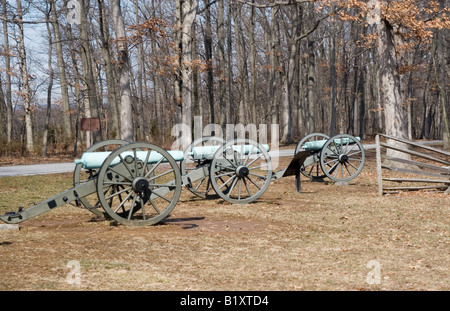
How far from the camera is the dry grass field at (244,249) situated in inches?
217

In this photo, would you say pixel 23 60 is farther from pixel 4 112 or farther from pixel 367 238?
pixel 367 238

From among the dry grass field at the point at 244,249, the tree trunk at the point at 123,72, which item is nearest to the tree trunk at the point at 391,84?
the dry grass field at the point at 244,249

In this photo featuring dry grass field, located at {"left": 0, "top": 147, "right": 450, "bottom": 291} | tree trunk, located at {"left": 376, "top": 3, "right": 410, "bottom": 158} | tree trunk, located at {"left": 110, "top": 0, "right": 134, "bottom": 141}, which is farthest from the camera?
tree trunk, located at {"left": 376, "top": 3, "right": 410, "bottom": 158}

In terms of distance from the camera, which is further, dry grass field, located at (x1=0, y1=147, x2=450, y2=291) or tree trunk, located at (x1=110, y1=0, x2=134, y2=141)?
tree trunk, located at (x1=110, y1=0, x2=134, y2=141)

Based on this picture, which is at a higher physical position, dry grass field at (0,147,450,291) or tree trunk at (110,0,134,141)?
tree trunk at (110,0,134,141)

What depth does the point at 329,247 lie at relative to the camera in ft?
23.8

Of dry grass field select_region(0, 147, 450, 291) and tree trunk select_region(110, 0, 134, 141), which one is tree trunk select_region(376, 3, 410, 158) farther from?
tree trunk select_region(110, 0, 134, 141)

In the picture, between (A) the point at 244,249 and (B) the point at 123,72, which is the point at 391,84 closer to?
(B) the point at 123,72

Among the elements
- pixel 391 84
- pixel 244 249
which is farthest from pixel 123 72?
pixel 244 249

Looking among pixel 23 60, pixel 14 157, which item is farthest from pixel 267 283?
pixel 23 60

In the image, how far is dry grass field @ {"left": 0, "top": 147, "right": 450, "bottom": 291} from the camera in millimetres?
5504

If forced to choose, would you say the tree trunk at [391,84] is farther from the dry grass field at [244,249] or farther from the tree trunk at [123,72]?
the tree trunk at [123,72]

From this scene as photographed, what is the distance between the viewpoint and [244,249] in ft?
23.2


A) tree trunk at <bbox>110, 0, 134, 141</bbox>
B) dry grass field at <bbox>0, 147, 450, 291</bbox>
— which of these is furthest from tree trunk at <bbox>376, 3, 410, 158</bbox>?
tree trunk at <bbox>110, 0, 134, 141</bbox>
